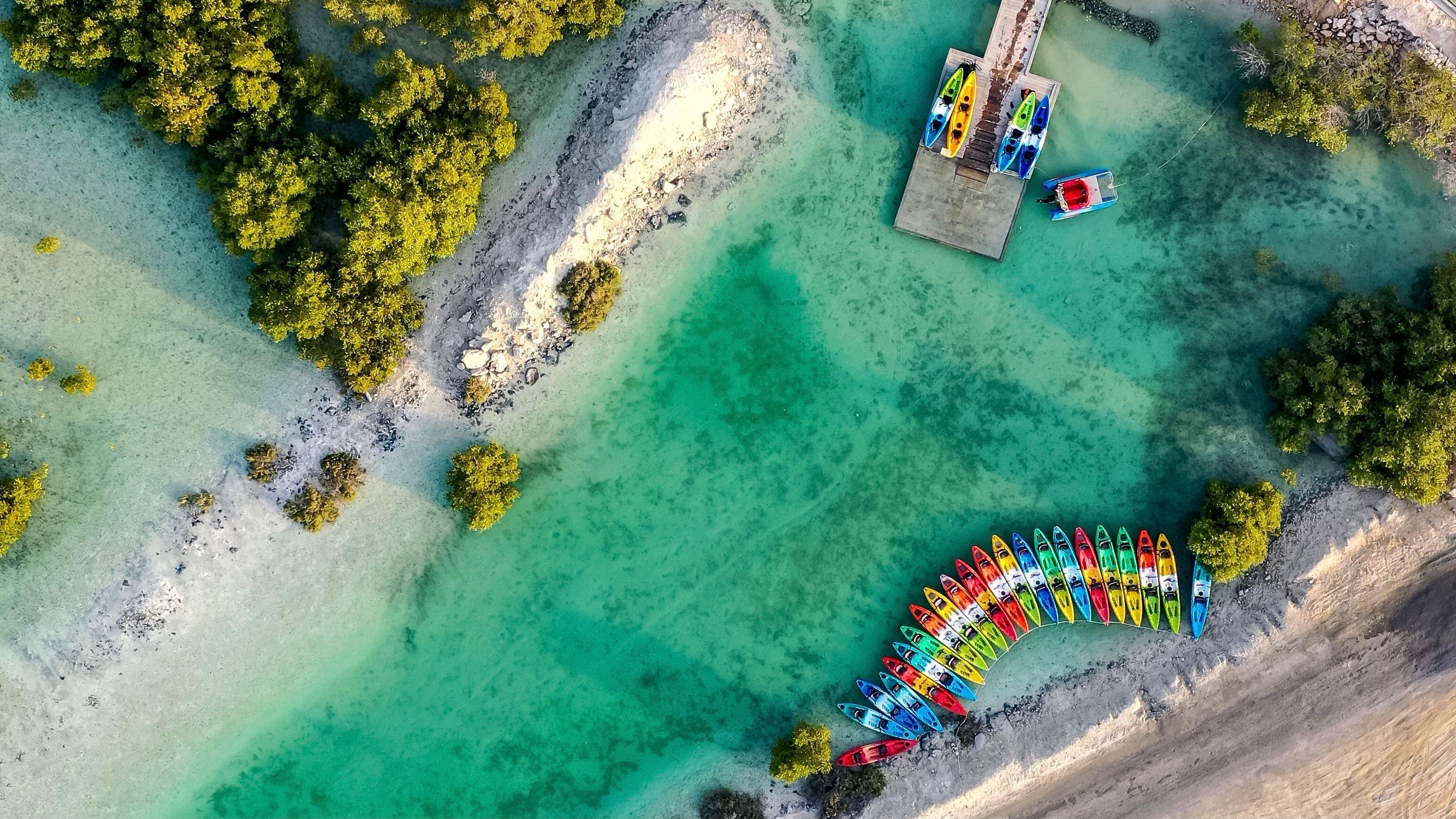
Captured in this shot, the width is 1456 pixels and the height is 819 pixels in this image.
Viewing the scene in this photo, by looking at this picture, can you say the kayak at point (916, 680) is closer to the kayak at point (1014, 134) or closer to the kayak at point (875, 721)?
the kayak at point (875, 721)

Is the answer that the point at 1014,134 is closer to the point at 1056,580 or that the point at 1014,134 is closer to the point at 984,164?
the point at 984,164

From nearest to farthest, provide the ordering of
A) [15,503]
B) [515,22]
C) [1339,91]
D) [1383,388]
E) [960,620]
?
[515,22] → [1383,388] → [1339,91] → [15,503] → [960,620]

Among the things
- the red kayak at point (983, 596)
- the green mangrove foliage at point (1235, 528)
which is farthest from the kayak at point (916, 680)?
the green mangrove foliage at point (1235, 528)

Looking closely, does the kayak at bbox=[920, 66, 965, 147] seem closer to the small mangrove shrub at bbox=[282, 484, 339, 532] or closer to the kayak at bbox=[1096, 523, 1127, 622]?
the kayak at bbox=[1096, 523, 1127, 622]

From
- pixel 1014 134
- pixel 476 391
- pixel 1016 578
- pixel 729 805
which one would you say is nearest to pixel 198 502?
pixel 476 391

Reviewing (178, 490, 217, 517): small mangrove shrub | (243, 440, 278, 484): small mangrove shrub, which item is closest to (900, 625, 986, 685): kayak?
(243, 440, 278, 484): small mangrove shrub

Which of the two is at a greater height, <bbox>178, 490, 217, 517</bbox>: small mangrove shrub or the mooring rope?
the mooring rope
